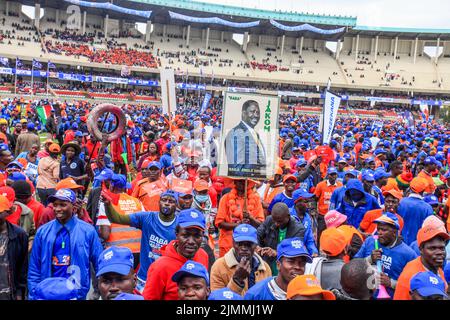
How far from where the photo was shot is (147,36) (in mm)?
62094

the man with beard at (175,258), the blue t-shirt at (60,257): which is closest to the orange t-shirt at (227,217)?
the man with beard at (175,258)

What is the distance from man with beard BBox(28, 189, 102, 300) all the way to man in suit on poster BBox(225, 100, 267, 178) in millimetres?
1805

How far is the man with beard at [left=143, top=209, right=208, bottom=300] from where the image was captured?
3.32 metres

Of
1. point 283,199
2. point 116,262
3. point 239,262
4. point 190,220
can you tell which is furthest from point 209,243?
point 116,262

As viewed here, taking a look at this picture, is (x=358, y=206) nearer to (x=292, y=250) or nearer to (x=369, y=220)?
(x=369, y=220)

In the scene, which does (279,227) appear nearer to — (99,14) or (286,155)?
(286,155)

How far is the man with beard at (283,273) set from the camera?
302 cm

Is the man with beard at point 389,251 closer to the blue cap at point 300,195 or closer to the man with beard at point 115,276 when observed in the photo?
the blue cap at point 300,195

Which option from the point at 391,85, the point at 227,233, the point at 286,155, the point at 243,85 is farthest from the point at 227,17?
the point at 227,233

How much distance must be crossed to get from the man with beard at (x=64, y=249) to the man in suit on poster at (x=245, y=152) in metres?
1.80

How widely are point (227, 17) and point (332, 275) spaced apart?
63138 mm

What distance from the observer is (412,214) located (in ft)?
18.0

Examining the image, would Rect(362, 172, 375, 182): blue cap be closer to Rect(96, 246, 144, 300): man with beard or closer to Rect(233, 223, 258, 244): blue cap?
Rect(233, 223, 258, 244): blue cap

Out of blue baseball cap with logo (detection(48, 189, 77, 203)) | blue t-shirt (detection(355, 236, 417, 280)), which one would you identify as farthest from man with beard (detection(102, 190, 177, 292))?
blue t-shirt (detection(355, 236, 417, 280))
